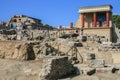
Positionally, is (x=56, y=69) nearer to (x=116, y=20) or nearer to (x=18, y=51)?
(x=18, y=51)

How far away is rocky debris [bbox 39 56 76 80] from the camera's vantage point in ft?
61.6

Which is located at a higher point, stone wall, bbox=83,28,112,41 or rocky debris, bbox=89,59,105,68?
stone wall, bbox=83,28,112,41

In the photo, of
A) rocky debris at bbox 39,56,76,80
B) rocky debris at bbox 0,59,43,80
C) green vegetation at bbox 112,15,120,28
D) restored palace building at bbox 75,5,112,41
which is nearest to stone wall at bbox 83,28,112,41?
restored palace building at bbox 75,5,112,41

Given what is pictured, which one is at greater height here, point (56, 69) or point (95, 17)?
point (95, 17)

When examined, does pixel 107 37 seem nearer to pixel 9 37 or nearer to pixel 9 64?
pixel 9 37

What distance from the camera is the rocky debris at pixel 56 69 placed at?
18.8 m

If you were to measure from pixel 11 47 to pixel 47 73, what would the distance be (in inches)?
315

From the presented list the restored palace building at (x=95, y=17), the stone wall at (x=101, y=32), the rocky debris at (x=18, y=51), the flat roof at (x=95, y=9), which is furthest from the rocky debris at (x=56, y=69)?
the flat roof at (x=95, y=9)

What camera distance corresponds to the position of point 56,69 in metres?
19.5

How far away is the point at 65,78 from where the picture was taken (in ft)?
65.0

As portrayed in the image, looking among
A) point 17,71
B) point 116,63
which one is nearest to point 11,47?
point 17,71

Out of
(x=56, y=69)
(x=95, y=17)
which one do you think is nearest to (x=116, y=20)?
(x=95, y=17)

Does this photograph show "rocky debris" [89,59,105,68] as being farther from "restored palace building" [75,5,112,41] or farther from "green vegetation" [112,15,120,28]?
"green vegetation" [112,15,120,28]

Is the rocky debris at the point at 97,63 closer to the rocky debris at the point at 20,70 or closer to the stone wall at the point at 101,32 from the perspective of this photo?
the rocky debris at the point at 20,70
